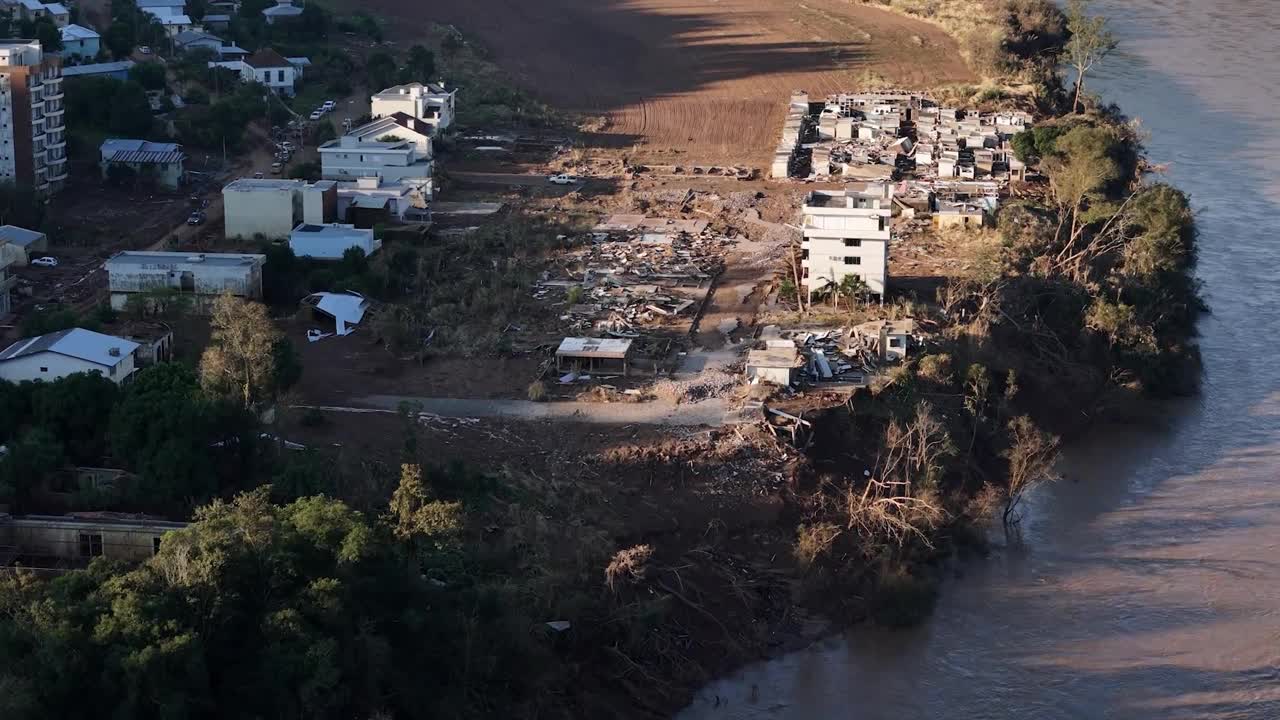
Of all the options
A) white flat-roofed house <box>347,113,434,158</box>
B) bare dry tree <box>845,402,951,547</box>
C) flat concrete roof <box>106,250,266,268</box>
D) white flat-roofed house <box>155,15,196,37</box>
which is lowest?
bare dry tree <box>845,402,951,547</box>

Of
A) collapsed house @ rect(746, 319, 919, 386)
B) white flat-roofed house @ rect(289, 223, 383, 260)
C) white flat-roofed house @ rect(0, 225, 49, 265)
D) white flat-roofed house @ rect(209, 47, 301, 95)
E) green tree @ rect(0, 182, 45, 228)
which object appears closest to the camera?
collapsed house @ rect(746, 319, 919, 386)

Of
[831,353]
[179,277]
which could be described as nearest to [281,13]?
[179,277]

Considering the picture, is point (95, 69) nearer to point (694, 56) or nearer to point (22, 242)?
point (22, 242)

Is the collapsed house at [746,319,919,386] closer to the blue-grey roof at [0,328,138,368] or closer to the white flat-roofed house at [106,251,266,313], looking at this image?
the white flat-roofed house at [106,251,266,313]

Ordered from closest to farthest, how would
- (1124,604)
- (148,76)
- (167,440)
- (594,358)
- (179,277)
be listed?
(167,440), (1124,604), (594,358), (179,277), (148,76)

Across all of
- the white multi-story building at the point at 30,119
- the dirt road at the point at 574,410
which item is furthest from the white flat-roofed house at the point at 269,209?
the dirt road at the point at 574,410

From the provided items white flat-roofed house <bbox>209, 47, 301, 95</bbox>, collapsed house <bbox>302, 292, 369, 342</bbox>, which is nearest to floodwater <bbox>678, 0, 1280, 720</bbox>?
collapsed house <bbox>302, 292, 369, 342</bbox>

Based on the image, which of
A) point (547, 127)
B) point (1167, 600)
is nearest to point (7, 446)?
point (1167, 600)
